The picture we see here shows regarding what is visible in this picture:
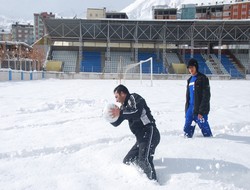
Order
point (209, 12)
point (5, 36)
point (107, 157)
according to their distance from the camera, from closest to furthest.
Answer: point (107, 157)
point (209, 12)
point (5, 36)

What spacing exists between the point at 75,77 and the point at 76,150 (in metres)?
30.8

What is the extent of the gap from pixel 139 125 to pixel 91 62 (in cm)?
3815

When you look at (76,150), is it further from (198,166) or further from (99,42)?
(99,42)

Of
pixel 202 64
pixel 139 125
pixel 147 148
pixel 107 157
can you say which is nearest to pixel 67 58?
pixel 202 64

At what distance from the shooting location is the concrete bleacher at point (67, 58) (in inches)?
1578

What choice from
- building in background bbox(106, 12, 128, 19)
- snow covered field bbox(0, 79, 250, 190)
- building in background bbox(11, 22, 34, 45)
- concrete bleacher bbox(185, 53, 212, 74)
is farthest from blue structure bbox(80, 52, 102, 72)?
building in background bbox(11, 22, 34, 45)

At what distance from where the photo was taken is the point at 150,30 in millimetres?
38344

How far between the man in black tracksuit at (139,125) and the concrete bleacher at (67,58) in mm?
37187

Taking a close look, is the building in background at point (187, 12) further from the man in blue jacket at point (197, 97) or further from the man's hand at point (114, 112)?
the man's hand at point (114, 112)

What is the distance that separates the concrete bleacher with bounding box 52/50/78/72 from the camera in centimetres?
4009

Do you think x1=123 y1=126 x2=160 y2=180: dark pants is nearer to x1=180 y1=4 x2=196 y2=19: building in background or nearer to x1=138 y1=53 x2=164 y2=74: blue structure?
x1=138 y1=53 x2=164 y2=74: blue structure

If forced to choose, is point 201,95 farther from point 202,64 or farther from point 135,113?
point 202,64

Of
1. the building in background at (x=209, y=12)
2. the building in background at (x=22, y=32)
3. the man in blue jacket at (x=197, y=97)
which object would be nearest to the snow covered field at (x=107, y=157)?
the man in blue jacket at (x=197, y=97)

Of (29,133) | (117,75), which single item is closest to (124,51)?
(117,75)
